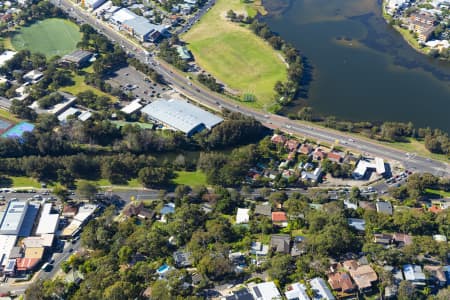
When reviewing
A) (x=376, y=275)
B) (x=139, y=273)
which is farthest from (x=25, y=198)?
(x=376, y=275)

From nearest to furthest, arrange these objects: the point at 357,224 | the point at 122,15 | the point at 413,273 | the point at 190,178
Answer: the point at 413,273 < the point at 357,224 < the point at 190,178 < the point at 122,15

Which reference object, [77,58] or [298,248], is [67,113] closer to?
[77,58]

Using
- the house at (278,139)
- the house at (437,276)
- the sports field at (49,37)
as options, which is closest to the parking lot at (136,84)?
the sports field at (49,37)

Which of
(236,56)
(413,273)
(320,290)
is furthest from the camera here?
(236,56)

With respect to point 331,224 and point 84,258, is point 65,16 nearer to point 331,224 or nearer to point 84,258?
point 84,258

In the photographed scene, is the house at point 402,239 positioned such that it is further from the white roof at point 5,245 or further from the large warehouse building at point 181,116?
the white roof at point 5,245

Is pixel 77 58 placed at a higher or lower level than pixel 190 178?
higher

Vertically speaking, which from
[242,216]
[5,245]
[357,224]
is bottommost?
[5,245]

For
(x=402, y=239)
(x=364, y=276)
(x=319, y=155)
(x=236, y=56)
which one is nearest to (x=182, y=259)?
(x=364, y=276)
